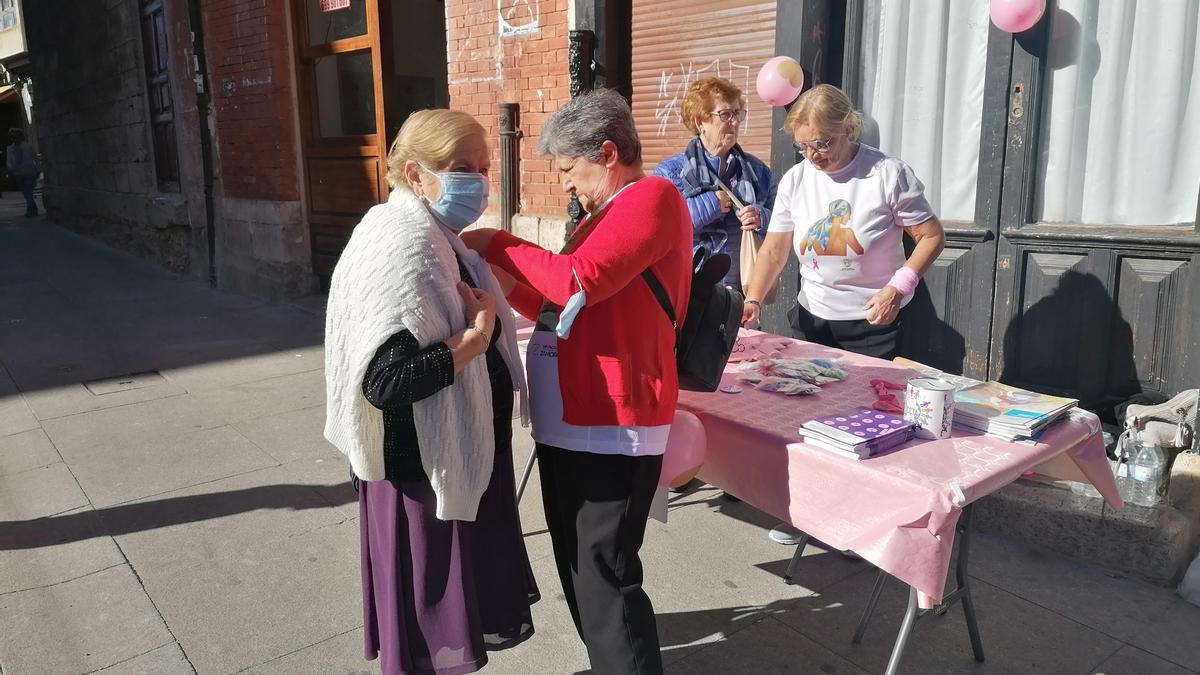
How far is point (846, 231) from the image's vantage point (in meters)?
3.18

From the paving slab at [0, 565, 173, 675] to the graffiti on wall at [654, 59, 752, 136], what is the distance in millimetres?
3888

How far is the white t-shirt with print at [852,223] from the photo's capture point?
3.12 m

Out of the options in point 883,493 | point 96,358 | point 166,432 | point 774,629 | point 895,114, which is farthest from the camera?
point 96,358

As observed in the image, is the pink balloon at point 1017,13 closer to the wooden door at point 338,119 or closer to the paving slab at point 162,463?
the paving slab at point 162,463

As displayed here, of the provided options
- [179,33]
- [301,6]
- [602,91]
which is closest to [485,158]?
[602,91]

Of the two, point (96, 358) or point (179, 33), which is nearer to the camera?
point (96, 358)

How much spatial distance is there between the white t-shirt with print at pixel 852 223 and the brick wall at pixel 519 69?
3.35 meters

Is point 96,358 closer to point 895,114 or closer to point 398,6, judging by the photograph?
point 398,6

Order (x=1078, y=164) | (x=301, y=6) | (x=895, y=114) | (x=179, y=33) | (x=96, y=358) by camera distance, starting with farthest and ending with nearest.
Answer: (x=179, y=33), (x=301, y=6), (x=96, y=358), (x=895, y=114), (x=1078, y=164)

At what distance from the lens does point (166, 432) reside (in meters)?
5.19

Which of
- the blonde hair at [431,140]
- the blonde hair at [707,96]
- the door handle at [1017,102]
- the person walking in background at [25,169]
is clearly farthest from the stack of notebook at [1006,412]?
the person walking in background at [25,169]

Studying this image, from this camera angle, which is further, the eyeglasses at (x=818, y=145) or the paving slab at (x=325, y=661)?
the eyeglasses at (x=818, y=145)

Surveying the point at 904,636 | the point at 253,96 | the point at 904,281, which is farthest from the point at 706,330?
the point at 253,96

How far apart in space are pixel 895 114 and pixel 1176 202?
4.72 ft
